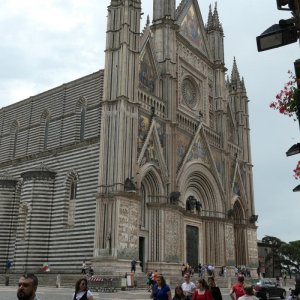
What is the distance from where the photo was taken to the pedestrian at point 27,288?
377 centimetres

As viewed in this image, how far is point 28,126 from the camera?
3722 centimetres

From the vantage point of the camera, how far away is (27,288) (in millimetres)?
3842

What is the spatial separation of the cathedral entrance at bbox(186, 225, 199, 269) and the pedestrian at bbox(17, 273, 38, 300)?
30578mm

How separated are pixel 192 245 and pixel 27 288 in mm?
31448

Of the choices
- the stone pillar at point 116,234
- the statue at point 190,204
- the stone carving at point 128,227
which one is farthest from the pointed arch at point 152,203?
the statue at point 190,204

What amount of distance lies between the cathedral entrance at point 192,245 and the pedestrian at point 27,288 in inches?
1204

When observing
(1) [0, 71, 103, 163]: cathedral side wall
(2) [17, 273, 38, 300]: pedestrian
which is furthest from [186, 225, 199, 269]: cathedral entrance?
(2) [17, 273, 38, 300]: pedestrian

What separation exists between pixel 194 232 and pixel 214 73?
15758mm

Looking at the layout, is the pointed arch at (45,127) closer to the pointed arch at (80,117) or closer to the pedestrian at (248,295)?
the pointed arch at (80,117)

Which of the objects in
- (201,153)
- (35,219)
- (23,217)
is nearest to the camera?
(35,219)

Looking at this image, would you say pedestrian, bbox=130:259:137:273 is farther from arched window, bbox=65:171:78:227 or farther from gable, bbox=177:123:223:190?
gable, bbox=177:123:223:190

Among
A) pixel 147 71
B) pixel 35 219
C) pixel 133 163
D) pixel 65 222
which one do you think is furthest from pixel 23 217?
pixel 147 71

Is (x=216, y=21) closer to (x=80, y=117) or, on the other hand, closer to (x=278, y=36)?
(x=80, y=117)

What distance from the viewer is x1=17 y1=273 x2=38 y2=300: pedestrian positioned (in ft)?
12.4
